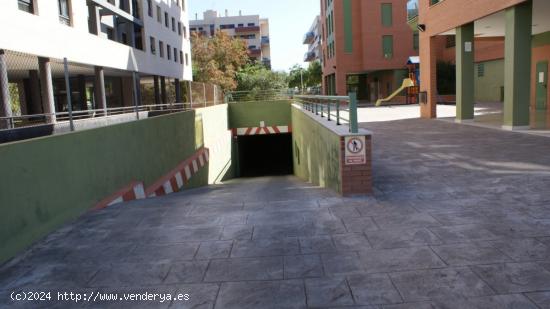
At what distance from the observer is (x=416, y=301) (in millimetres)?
3738

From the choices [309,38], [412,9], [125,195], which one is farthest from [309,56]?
[125,195]

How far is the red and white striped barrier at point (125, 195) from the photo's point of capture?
7.71 metres

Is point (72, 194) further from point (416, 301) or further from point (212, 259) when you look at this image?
point (416, 301)

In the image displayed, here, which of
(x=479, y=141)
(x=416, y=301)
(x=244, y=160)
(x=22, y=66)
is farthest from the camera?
(x=244, y=160)

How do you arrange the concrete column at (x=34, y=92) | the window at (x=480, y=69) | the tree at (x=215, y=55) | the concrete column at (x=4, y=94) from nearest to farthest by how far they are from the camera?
1. the concrete column at (x=4, y=94)
2. the concrete column at (x=34, y=92)
3. the window at (x=480, y=69)
4. the tree at (x=215, y=55)

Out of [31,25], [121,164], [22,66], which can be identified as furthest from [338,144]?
[22,66]

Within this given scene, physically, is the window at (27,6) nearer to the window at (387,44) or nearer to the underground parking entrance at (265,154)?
the underground parking entrance at (265,154)

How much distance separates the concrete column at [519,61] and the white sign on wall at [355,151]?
8097mm

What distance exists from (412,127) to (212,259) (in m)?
12.7

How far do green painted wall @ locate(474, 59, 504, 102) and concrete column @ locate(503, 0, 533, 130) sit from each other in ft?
68.9

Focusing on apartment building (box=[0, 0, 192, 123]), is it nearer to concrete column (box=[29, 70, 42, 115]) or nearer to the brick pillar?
concrete column (box=[29, 70, 42, 115])

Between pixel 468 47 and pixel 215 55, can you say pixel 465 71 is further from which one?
pixel 215 55

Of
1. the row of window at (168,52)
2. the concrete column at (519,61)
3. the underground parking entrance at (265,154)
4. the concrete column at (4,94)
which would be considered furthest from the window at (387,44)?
the concrete column at (4,94)

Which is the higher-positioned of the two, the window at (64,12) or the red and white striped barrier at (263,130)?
the window at (64,12)
